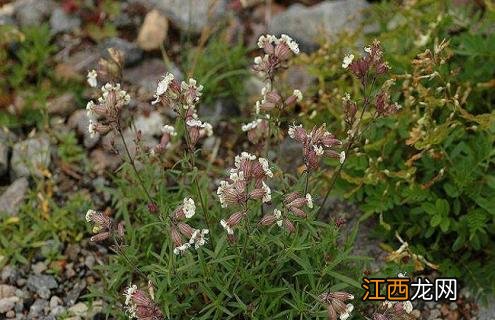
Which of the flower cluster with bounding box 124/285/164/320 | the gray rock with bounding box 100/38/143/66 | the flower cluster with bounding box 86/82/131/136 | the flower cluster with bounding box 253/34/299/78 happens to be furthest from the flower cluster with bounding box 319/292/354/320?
the gray rock with bounding box 100/38/143/66

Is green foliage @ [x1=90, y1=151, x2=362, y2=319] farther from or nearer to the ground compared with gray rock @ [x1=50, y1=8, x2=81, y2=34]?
farther from the ground

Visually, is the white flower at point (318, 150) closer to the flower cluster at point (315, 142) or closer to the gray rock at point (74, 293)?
the flower cluster at point (315, 142)

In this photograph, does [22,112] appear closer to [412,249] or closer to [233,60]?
[233,60]

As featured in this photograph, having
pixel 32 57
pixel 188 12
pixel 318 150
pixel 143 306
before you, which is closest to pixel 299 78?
pixel 188 12

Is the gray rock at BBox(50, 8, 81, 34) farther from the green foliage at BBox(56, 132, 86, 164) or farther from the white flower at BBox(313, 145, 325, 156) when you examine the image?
the white flower at BBox(313, 145, 325, 156)

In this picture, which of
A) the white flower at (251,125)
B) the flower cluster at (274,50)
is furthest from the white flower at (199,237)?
the flower cluster at (274,50)

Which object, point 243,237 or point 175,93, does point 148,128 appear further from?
point 175,93
